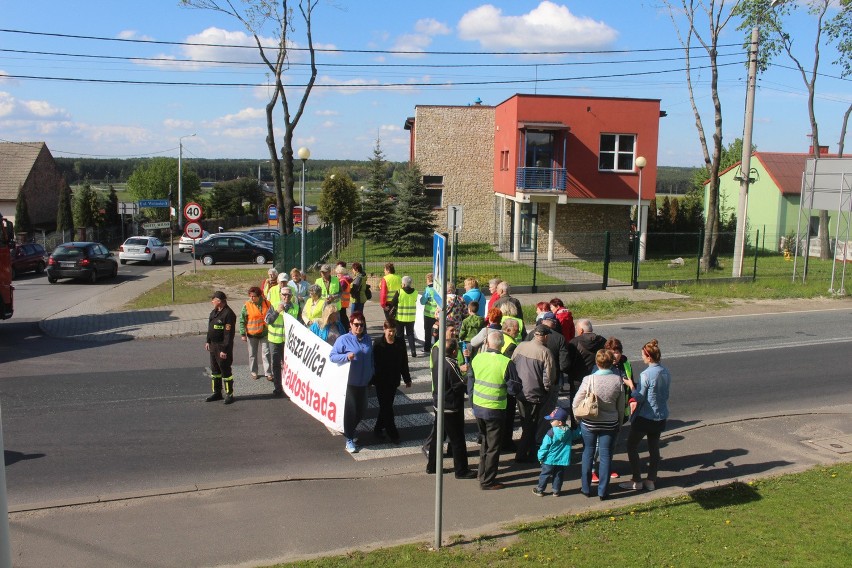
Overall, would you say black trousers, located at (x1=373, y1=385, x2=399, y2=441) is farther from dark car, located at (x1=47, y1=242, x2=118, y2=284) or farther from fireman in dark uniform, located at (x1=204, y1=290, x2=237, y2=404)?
dark car, located at (x1=47, y1=242, x2=118, y2=284)

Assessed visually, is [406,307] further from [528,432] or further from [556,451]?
[556,451]

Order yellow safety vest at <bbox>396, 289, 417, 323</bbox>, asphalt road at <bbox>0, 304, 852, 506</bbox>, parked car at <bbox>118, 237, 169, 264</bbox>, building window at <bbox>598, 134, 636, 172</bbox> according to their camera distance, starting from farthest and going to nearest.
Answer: parked car at <bbox>118, 237, 169, 264</bbox> < building window at <bbox>598, 134, 636, 172</bbox> < yellow safety vest at <bbox>396, 289, 417, 323</bbox> < asphalt road at <bbox>0, 304, 852, 506</bbox>

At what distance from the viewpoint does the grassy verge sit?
242 inches

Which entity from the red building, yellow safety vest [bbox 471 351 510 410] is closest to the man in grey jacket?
yellow safety vest [bbox 471 351 510 410]

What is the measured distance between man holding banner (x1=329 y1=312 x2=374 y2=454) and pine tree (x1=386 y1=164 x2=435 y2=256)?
2579 cm

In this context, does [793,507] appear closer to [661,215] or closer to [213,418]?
[213,418]

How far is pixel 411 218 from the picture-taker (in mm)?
34906

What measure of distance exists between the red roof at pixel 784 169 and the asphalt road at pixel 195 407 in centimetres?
2862

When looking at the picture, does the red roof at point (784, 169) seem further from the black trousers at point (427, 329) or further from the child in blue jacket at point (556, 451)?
the child in blue jacket at point (556, 451)

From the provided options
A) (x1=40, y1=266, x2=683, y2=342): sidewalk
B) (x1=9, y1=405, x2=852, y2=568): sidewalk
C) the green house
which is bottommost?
(x1=9, y1=405, x2=852, y2=568): sidewalk

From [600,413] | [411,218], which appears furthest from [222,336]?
[411,218]

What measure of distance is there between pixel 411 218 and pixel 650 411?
2761cm

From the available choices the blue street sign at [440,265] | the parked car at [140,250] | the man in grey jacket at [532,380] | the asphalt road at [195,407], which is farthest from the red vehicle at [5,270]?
the parked car at [140,250]

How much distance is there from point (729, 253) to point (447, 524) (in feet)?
109
